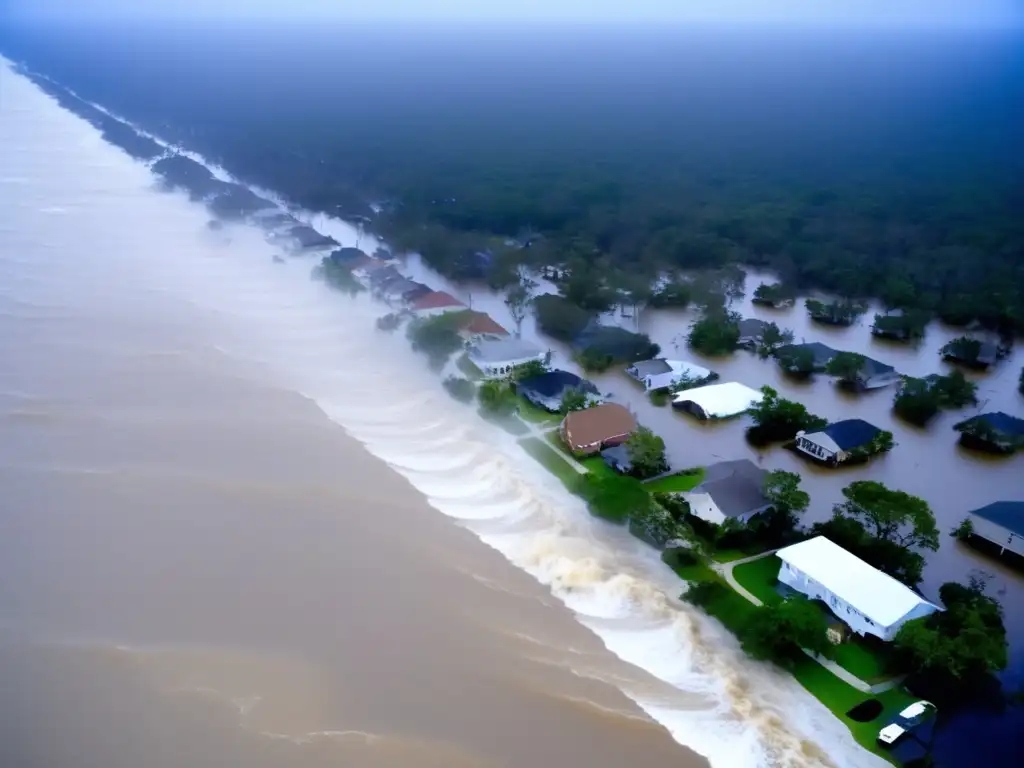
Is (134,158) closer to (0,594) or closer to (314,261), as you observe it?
(314,261)

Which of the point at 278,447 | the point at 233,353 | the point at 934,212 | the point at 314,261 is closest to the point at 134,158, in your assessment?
the point at 314,261

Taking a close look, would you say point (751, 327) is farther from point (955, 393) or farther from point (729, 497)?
point (729, 497)

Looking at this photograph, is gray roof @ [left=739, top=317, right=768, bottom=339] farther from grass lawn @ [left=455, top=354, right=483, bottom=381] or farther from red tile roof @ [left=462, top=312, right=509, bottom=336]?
grass lawn @ [left=455, top=354, right=483, bottom=381]

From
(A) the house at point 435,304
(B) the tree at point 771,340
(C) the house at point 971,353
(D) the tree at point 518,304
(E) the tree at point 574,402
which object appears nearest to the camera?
(E) the tree at point 574,402

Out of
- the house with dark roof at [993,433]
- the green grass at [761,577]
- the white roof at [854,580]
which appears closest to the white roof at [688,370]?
the house with dark roof at [993,433]

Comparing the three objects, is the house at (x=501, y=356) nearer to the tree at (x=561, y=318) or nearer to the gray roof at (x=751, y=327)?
the tree at (x=561, y=318)

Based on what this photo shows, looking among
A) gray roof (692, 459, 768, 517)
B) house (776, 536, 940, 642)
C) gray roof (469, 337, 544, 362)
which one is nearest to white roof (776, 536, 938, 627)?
house (776, 536, 940, 642)

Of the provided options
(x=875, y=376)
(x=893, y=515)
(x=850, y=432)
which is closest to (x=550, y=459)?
(x=893, y=515)
